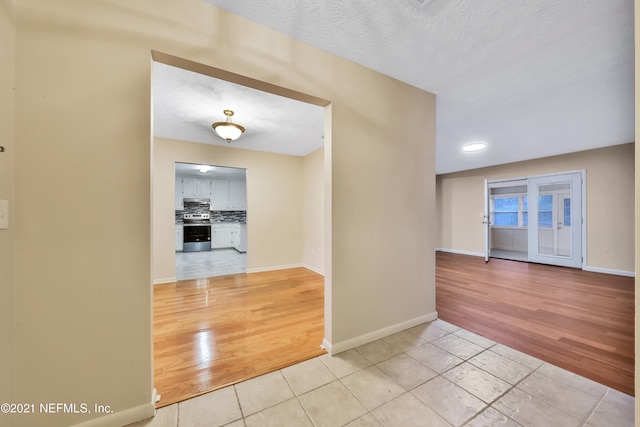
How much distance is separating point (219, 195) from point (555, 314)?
A: 8309 millimetres

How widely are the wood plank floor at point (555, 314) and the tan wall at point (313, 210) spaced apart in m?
2.29

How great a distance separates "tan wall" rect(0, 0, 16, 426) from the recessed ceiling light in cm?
526

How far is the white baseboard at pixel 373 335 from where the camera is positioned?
1.92m

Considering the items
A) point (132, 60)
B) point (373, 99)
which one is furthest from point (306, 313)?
point (132, 60)

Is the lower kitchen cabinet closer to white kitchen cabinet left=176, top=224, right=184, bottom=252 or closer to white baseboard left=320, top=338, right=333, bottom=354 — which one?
white kitchen cabinet left=176, top=224, right=184, bottom=252

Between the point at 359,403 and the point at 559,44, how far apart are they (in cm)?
300

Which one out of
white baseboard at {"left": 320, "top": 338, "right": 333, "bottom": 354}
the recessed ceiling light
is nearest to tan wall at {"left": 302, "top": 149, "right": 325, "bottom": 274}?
white baseboard at {"left": 320, "top": 338, "right": 333, "bottom": 354}

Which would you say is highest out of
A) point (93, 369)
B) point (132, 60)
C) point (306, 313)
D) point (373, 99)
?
Result: point (373, 99)

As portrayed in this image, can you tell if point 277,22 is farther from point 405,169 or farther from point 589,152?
point 589,152

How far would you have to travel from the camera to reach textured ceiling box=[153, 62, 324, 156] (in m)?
2.29

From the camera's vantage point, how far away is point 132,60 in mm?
1269

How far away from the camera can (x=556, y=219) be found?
5.13m

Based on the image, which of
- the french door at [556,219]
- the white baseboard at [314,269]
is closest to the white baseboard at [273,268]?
the white baseboard at [314,269]

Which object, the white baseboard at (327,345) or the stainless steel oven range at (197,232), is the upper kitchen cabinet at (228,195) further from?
the white baseboard at (327,345)
